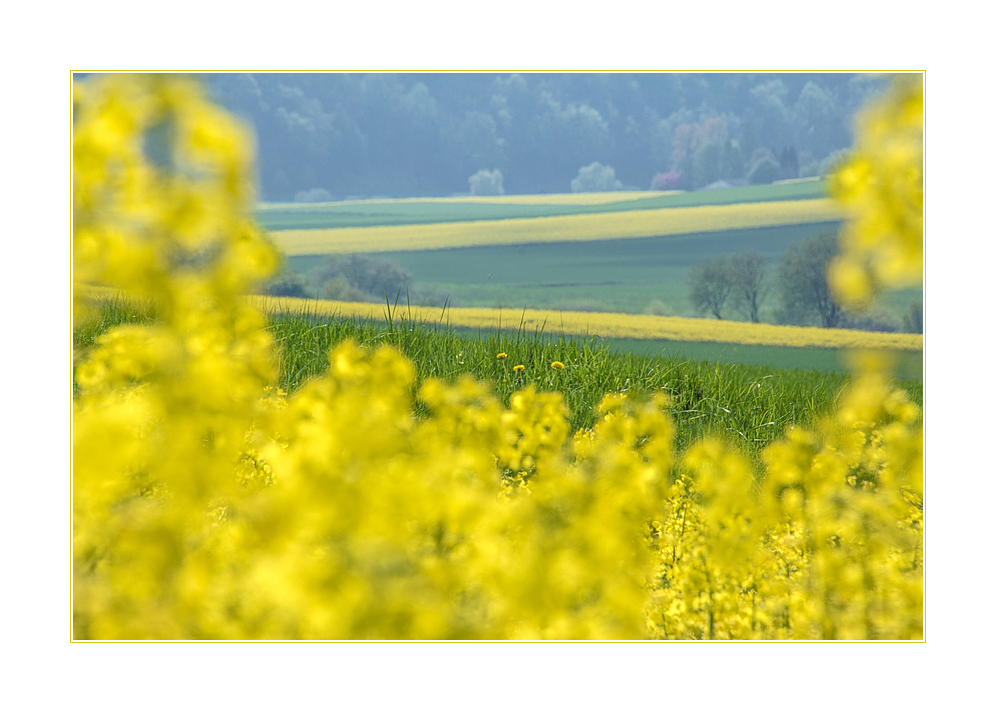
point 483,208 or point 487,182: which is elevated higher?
point 487,182

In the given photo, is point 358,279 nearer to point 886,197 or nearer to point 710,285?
point 710,285

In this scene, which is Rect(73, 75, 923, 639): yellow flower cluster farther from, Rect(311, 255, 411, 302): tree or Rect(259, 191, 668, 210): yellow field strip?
Rect(259, 191, 668, 210): yellow field strip

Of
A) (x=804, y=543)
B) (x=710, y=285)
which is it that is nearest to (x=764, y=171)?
(x=710, y=285)

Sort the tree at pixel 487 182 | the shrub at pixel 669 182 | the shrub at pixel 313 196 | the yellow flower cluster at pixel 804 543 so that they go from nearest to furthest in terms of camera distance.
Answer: the yellow flower cluster at pixel 804 543 < the shrub at pixel 313 196 < the tree at pixel 487 182 < the shrub at pixel 669 182

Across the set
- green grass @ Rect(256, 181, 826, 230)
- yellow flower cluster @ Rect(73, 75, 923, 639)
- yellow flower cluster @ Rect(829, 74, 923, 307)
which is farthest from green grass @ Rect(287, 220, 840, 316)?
yellow flower cluster @ Rect(829, 74, 923, 307)

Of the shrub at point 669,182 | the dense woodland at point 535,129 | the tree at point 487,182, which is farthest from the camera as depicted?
the shrub at point 669,182

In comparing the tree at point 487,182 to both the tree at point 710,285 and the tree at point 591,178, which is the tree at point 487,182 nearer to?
the tree at point 591,178

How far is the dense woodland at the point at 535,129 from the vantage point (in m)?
2.86

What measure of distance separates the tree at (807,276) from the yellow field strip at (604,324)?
11cm

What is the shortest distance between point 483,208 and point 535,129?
430 mm

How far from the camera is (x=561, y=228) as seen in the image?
337cm

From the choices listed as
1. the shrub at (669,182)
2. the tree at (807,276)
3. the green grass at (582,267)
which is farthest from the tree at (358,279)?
the tree at (807,276)

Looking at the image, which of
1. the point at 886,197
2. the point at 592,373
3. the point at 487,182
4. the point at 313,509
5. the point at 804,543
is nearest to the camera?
the point at 313,509

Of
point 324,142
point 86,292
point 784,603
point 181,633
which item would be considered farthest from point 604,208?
point 181,633
